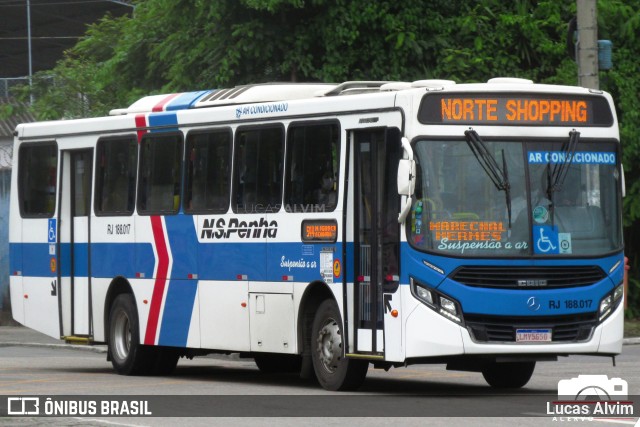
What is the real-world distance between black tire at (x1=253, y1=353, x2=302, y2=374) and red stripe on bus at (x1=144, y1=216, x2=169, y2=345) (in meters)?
1.35

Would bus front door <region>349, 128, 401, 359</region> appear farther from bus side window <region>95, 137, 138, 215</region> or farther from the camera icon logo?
bus side window <region>95, 137, 138, 215</region>

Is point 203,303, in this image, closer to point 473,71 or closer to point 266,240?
point 266,240

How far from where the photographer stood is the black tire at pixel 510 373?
1706cm

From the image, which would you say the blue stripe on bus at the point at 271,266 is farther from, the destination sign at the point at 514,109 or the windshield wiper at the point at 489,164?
the destination sign at the point at 514,109

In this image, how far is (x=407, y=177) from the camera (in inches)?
597

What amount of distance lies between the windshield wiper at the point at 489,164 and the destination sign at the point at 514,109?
180 millimetres

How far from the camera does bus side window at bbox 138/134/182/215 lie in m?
19.6

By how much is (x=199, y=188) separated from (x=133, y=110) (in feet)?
7.90

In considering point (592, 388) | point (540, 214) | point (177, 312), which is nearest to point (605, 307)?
point (540, 214)

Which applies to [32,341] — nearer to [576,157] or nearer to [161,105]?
[161,105]

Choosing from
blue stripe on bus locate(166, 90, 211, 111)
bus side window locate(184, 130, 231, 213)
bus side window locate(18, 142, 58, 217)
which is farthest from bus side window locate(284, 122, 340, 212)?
bus side window locate(18, 142, 58, 217)

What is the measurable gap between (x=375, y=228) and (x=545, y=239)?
1691 millimetres

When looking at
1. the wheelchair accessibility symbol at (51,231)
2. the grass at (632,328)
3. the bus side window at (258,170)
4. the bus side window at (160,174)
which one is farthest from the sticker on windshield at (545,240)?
the grass at (632,328)

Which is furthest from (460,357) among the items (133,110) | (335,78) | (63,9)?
(63,9)
